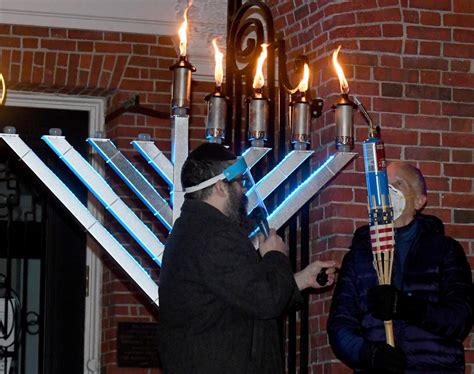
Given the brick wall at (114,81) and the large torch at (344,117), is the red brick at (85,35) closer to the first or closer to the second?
the brick wall at (114,81)

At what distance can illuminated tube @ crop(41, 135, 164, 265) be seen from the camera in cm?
559

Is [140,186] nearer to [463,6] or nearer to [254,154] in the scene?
[254,154]

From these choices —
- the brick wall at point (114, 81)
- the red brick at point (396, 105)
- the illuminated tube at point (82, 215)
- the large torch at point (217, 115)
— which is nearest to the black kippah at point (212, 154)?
the large torch at point (217, 115)

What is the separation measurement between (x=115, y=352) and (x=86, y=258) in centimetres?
68

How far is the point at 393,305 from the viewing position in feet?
16.1

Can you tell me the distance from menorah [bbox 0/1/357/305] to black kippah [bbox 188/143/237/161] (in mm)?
734

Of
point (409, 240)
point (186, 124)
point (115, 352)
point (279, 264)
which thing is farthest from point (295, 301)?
point (115, 352)

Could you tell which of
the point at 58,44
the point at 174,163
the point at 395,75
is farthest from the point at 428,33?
the point at 58,44

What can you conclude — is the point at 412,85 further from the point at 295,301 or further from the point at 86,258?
the point at 86,258

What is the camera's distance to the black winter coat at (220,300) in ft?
14.7

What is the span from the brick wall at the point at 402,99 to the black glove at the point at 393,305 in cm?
107

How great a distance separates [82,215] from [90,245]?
223 cm

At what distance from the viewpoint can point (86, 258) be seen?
25.9 feet

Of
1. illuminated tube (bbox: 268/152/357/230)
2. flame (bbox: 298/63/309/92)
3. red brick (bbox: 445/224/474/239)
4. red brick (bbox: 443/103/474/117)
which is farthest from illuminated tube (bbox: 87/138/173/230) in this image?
red brick (bbox: 443/103/474/117)
